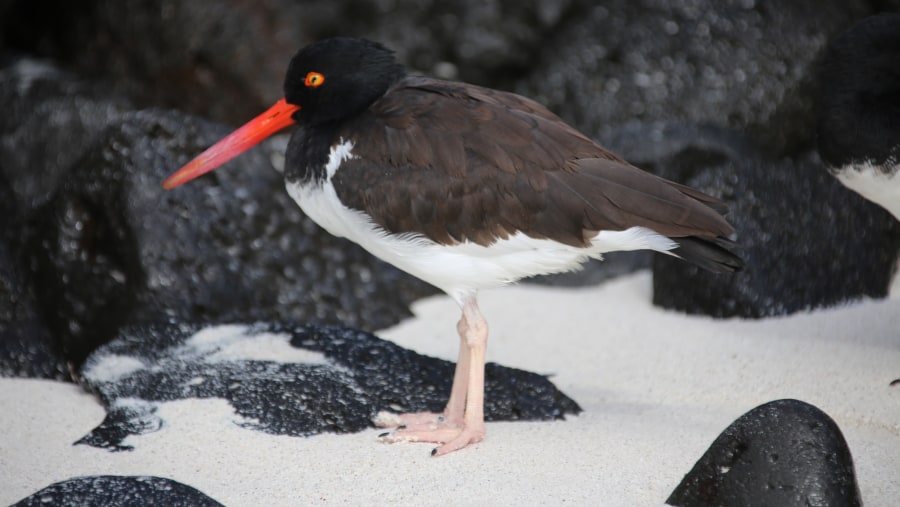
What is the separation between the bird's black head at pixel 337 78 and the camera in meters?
3.98

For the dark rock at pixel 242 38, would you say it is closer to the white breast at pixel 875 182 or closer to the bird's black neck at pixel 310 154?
the bird's black neck at pixel 310 154

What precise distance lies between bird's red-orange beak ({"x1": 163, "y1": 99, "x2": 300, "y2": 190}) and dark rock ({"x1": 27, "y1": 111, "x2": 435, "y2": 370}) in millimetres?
772

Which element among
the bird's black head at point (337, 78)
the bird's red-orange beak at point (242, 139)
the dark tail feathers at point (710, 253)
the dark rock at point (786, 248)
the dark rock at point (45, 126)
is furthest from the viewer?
the dark rock at point (45, 126)

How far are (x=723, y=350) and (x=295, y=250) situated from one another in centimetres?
226

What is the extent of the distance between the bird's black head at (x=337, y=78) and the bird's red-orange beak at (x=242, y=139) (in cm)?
10

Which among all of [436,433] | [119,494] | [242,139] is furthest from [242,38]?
[119,494]

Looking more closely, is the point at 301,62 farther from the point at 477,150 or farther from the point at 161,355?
the point at 161,355

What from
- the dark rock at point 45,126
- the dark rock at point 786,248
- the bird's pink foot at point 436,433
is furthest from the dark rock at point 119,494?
the dark rock at point 45,126

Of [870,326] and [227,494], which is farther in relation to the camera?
[870,326]

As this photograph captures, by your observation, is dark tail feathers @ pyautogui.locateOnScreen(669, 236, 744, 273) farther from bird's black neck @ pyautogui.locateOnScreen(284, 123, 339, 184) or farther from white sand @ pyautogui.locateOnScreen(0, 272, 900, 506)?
Answer: bird's black neck @ pyautogui.locateOnScreen(284, 123, 339, 184)

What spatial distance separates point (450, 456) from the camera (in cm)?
368

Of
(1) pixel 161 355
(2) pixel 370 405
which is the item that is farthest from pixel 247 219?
(2) pixel 370 405

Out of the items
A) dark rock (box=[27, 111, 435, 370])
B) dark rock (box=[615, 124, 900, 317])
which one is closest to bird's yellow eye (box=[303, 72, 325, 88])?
dark rock (box=[27, 111, 435, 370])

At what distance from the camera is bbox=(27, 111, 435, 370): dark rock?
4.78m
